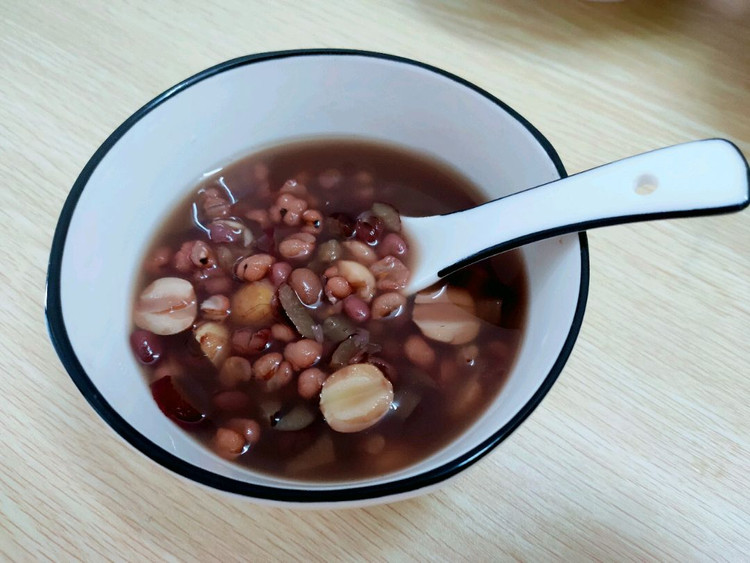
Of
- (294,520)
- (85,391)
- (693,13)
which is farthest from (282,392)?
(693,13)

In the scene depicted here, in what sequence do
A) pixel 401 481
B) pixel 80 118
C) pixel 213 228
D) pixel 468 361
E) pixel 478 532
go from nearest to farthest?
pixel 401 481 < pixel 478 532 < pixel 468 361 < pixel 213 228 < pixel 80 118

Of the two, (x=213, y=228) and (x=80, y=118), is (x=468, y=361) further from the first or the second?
(x=80, y=118)

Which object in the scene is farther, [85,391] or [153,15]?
[153,15]

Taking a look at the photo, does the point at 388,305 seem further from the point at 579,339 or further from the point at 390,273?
the point at 579,339

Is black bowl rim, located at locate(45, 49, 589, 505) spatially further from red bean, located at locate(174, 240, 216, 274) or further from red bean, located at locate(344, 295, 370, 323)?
red bean, located at locate(344, 295, 370, 323)

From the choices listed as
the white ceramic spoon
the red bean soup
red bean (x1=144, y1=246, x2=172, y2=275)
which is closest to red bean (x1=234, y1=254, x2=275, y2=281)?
the red bean soup

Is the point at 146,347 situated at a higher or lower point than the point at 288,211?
lower

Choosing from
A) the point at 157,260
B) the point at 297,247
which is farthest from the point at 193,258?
the point at 297,247
